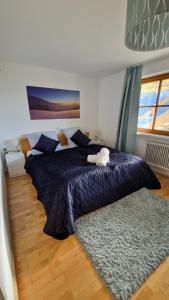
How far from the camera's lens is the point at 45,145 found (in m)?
2.79

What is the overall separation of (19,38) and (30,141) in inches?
67.6

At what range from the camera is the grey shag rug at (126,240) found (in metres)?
1.11

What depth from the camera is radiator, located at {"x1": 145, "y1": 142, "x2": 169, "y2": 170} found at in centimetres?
266

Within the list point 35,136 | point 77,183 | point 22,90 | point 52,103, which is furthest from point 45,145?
point 77,183

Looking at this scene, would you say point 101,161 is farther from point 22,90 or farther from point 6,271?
point 22,90

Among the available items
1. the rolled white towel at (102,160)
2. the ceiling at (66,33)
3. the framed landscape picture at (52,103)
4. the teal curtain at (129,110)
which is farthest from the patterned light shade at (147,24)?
the framed landscape picture at (52,103)

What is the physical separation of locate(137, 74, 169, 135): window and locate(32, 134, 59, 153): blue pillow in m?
2.06

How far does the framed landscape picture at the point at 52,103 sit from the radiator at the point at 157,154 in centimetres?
205

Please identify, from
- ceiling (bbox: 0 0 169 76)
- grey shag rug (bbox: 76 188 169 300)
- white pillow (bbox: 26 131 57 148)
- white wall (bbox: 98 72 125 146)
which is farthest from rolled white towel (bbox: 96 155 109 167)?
white wall (bbox: 98 72 125 146)

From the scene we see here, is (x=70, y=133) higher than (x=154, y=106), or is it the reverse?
(x=154, y=106)

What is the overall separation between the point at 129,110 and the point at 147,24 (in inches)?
82.1

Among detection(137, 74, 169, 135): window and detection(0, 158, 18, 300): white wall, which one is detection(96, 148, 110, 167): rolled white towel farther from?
detection(137, 74, 169, 135): window

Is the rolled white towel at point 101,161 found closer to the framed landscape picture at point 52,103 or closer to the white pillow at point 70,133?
the white pillow at point 70,133

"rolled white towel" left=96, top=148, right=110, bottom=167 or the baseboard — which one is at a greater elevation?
"rolled white towel" left=96, top=148, right=110, bottom=167
